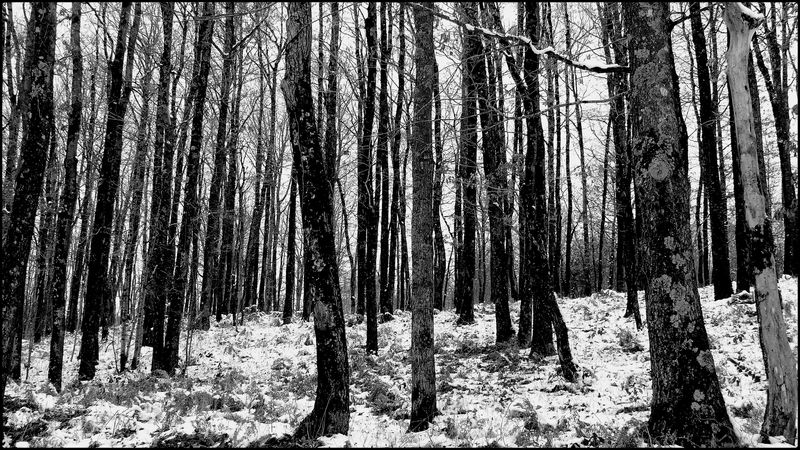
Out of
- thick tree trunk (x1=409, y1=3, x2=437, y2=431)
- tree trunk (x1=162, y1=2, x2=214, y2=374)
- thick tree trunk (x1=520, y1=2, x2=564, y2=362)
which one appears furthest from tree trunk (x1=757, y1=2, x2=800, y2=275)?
tree trunk (x1=162, y1=2, x2=214, y2=374)

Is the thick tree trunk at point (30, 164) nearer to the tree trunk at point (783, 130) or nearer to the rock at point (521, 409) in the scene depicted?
the rock at point (521, 409)

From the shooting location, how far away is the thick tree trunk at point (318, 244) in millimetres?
5680

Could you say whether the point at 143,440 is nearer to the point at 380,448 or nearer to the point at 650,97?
the point at 380,448

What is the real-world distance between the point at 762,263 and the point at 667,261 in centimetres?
94

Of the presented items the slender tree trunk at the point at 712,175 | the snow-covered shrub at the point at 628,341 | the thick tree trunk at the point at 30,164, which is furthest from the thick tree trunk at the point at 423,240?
the slender tree trunk at the point at 712,175

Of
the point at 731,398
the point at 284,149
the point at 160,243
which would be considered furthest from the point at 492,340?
the point at 284,149

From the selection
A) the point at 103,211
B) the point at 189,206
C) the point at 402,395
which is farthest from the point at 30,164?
the point at 402,395

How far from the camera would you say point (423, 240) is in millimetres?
6785

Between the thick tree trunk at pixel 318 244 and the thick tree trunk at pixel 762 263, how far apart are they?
4557 millimetres

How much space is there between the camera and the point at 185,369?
35.2 ft

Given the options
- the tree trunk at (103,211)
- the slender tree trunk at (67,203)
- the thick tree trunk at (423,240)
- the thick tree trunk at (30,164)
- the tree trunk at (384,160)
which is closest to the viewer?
the thick tree trunk at (30,164)

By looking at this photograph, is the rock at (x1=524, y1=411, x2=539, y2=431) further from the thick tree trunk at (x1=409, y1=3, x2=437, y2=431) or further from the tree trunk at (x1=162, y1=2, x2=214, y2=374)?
the tree trunk at (x1=162, y1=2, x2=214, y2=374)

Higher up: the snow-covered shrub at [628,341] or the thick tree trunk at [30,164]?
the thick tree trunk at [30,164]

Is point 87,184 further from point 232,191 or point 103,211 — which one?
point 103,211
